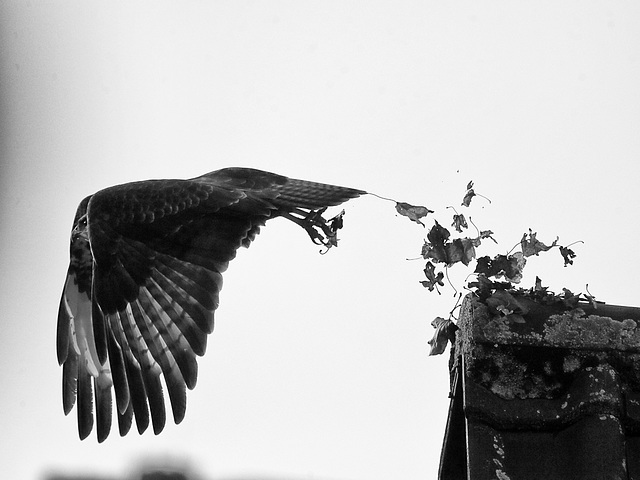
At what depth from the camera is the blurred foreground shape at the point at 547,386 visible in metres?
2.81

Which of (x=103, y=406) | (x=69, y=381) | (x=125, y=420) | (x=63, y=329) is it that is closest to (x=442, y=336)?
(x=125, y=420)

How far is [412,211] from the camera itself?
4207mm

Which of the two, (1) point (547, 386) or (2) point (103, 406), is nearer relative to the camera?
(1) point (547, 386)

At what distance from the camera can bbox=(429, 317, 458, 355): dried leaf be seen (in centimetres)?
318

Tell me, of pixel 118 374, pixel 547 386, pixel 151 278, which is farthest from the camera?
pixel 151 278

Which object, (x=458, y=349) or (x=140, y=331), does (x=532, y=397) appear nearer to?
(x=458, y=349)

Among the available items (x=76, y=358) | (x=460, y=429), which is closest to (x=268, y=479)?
(x=76, y=358)

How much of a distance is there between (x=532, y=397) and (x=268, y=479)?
52.7 feet

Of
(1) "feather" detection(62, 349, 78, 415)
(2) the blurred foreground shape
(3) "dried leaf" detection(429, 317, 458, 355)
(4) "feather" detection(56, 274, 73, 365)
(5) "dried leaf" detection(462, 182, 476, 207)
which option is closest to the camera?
(2) the blurred foreground shape

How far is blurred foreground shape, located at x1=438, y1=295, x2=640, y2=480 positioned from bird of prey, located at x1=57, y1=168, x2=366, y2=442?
209cm

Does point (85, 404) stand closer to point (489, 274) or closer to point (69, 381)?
point (69, 381)

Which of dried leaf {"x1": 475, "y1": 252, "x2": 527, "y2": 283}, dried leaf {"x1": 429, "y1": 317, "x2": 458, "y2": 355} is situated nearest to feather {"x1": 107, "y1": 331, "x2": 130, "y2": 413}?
dried leaf {"x1": 429, "y1": 317, "x2": 458, "y2": 355}

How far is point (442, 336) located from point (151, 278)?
8.36ft

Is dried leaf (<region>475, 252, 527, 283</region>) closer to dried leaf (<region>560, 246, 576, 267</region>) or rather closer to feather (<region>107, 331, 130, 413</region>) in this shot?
dried leaf (<region>560, 246, 576, 267</region>)
